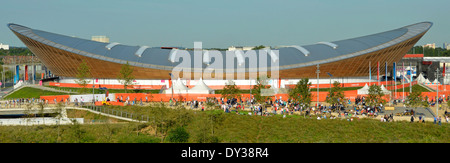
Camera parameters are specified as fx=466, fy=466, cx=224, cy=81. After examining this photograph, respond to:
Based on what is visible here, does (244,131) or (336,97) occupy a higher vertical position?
(336,97)

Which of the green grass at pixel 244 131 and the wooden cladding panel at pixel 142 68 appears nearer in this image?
the green grass at pixel 244 131

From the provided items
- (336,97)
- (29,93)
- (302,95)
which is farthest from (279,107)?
(29,93)

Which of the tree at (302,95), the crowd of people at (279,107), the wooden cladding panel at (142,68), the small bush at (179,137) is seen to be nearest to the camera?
the small bush at (179,137)

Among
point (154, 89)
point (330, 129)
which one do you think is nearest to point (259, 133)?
point (330, 129)

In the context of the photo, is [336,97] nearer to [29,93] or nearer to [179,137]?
[179,137]

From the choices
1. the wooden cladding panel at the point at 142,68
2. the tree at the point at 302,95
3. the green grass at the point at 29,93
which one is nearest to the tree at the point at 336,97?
the tree at the point at 302,95

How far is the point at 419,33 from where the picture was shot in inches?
3041

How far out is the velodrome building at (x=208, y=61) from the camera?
7244 centimetres

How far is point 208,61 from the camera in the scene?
7481 centimetres

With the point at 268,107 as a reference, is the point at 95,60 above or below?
above

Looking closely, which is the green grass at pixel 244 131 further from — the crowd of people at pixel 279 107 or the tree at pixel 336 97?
the tree at pixel 336 97
